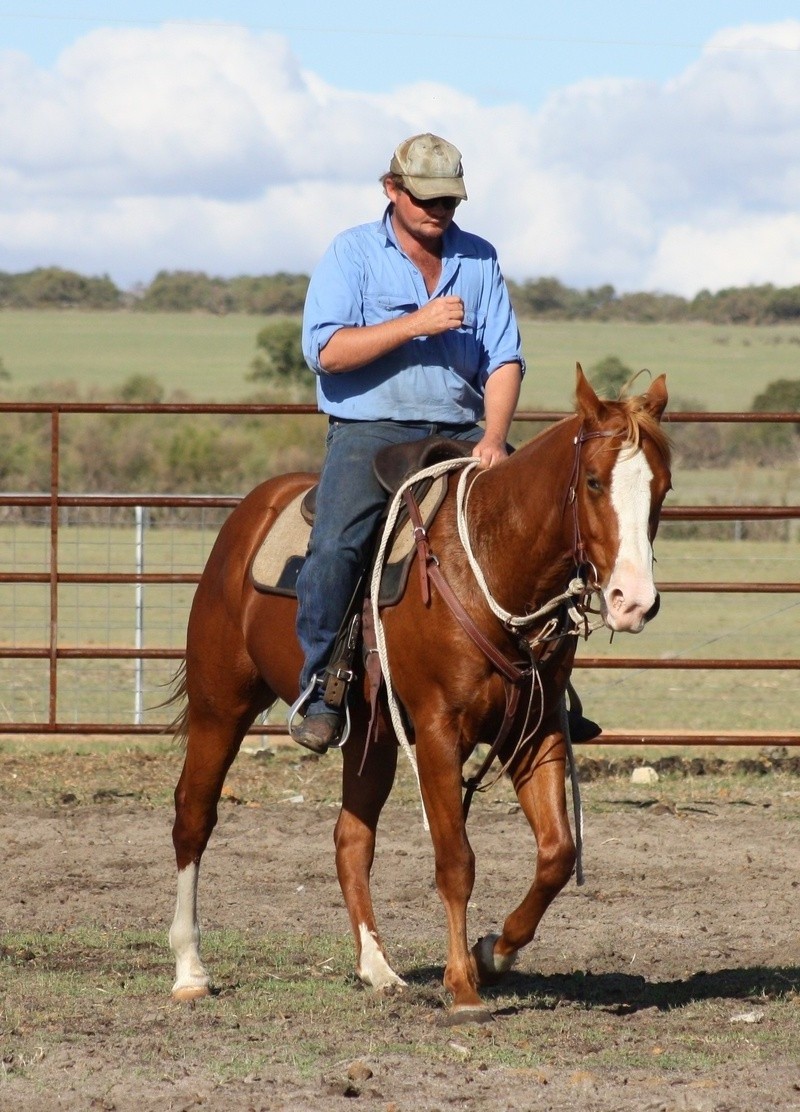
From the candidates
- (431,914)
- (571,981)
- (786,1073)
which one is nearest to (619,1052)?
(786,1073)

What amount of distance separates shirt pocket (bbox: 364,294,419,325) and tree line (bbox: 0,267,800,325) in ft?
222

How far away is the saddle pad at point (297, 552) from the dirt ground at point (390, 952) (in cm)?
128

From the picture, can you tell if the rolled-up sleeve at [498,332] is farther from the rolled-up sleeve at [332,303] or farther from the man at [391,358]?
the rolled-up sleeve at [332,303]

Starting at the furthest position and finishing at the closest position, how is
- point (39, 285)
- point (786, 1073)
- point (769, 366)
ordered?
point (39, 285) → point (769, 366) → point (786, 1073)

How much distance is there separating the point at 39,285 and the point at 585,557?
272 ft

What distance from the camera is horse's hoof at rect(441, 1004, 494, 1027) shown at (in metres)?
4.78

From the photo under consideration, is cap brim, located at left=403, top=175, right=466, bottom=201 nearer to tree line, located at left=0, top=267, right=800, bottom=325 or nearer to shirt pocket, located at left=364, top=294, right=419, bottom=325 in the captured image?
shirt pocket, located at left=364, top=294, right=419, bottom=325

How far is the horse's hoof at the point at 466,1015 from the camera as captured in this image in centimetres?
478

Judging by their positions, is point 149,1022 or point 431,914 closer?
point 149,1022

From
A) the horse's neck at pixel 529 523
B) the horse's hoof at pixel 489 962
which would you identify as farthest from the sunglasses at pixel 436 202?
the horse's hoof at pixel 489 962

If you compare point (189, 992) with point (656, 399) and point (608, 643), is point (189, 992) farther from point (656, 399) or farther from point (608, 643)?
point (608, 643)

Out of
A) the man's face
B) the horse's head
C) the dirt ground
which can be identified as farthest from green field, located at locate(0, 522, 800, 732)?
the horse's head

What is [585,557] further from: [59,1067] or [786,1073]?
[59,1067]

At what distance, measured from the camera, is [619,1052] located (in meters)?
4.52
